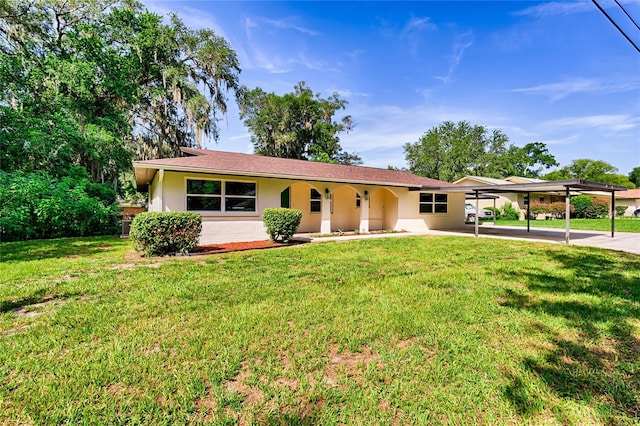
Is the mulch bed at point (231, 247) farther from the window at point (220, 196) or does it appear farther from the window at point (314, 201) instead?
the window at point (314, 201)

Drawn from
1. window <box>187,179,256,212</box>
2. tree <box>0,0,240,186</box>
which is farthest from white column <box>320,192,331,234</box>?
tree <box>0,0,240,186</box>

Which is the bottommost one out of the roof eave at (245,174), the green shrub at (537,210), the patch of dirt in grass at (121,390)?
the patch of dirt in grass at (121,390)

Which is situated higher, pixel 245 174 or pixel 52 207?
pixel 245 174

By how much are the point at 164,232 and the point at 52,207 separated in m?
7.61

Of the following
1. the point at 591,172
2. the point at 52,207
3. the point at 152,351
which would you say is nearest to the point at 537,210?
the point at 152,351

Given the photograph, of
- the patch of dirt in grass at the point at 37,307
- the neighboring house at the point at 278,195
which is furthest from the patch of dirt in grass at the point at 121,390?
the neighboring house at the point at 278,195

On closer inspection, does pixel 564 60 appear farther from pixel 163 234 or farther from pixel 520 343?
pixel 163 234

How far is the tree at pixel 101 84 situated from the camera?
13.6m

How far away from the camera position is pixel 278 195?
11766 millimetres

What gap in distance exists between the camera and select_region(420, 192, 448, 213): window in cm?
1642

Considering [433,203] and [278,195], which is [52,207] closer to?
[278,195]

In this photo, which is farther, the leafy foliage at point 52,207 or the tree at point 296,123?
the tree at point 296,123

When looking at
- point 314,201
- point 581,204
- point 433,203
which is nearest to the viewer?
point 314,201

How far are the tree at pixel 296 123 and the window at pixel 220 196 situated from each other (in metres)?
17.3
